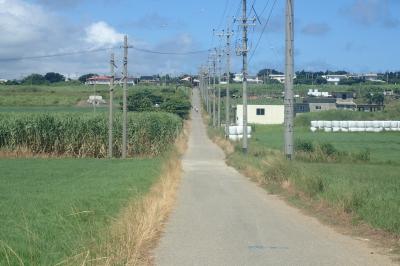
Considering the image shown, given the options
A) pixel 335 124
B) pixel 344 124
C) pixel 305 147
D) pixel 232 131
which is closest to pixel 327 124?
pixel 335 124

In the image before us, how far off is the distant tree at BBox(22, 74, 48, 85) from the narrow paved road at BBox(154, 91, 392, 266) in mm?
116829

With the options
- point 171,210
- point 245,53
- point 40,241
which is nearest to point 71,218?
point 40,241

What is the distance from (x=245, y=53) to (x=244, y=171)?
9.25 meters

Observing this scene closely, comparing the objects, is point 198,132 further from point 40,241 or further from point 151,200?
point 40,241

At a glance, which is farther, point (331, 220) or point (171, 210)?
point (171, 210)

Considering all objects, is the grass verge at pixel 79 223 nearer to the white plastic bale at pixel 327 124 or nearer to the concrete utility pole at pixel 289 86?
the concrete utility pole at pixel 289 86

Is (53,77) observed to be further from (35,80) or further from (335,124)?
(335,124)

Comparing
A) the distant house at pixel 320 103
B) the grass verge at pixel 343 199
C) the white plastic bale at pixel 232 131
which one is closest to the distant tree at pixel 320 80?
the distant house at pixel 320 103

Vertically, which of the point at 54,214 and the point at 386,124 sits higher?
the point at 54,214

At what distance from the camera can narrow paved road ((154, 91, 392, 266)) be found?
10.5 metres

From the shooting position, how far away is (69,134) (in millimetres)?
48875

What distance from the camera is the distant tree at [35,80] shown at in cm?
13345

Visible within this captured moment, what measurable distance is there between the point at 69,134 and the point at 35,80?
93.0 metres

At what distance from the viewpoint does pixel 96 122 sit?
1949 inches
